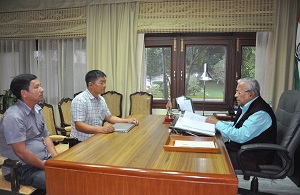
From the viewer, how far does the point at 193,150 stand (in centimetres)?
135

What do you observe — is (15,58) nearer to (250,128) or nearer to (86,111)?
(86,111)

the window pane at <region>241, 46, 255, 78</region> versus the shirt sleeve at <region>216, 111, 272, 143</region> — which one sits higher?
the window pane at <region>241, 46, 255, 78</region>

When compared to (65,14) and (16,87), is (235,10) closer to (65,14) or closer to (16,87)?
(65,14)

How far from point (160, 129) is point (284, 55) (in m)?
2.51

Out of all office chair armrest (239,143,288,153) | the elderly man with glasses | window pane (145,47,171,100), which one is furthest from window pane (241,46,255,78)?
office chair armrest (239,143,288,153)

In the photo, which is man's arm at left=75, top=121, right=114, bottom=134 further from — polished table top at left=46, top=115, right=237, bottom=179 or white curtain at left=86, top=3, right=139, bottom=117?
white curtain at left=86, top=3, right=139, bottom=117

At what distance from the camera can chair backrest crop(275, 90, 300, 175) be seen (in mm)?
1789

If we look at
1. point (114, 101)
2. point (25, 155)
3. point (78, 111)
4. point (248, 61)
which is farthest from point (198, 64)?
point (25, 155)

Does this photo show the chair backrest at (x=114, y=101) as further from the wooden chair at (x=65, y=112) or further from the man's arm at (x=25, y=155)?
the man's arm at (x=25, y=155)

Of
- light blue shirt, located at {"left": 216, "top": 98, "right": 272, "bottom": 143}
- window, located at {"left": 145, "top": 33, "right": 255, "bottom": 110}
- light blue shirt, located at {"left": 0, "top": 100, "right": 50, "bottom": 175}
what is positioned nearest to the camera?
light blue shirt, located at {"left": 0, "top": 100, "right": 50, "bottom": 175}

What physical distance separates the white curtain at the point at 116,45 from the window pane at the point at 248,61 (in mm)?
1690

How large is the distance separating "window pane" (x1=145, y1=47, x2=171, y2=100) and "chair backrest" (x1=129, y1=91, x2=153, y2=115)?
297 mm

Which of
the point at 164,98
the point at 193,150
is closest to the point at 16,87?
the point at 193,150

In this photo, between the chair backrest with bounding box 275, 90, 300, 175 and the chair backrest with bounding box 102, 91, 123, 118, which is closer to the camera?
the chair backrest with bounding box 275, 90, 300, 175
